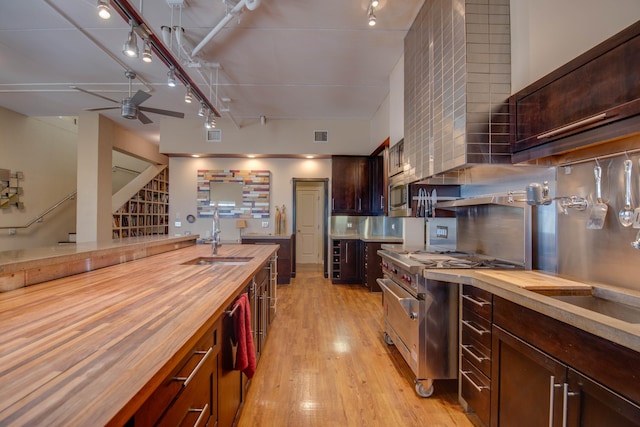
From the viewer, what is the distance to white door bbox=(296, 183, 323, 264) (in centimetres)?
749

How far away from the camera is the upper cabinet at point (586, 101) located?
1139 millimetres

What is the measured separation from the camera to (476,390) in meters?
1.69

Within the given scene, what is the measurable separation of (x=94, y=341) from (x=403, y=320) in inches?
80.6

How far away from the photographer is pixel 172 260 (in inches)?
89.8

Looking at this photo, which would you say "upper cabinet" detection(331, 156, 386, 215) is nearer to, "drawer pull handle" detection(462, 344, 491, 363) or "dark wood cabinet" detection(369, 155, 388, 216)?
"dark wood cabinet" detection(369, 155, 388, 216)

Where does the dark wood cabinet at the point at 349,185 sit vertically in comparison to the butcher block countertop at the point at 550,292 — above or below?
above

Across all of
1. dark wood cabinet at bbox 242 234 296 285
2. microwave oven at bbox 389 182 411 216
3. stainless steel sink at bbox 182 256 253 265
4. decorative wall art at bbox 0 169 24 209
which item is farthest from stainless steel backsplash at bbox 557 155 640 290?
decorative wall art at bbox 0 169 24 209

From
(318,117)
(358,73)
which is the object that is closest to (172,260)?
(358,73)

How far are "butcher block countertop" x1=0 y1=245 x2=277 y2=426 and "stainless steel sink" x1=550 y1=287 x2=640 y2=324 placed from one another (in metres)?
1.73

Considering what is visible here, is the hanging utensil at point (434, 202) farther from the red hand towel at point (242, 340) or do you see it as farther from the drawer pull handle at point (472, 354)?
the red hand towel at point (242, 340)

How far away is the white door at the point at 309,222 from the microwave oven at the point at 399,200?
3.73 meters

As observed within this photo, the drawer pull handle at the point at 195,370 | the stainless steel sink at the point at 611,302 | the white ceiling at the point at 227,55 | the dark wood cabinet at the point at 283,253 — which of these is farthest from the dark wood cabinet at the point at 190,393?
the dark wood cabinet at the point at 283,253

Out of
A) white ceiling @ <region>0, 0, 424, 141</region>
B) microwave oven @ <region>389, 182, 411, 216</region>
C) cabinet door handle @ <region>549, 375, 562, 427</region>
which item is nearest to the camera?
cabinet door handle @ <region>549, 375, 562, 427</region>

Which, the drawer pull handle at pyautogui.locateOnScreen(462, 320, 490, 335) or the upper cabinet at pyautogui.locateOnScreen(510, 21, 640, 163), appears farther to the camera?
the drawer pull handle at pyautogui.locateOnScreen(462, 320, 490, 335)
